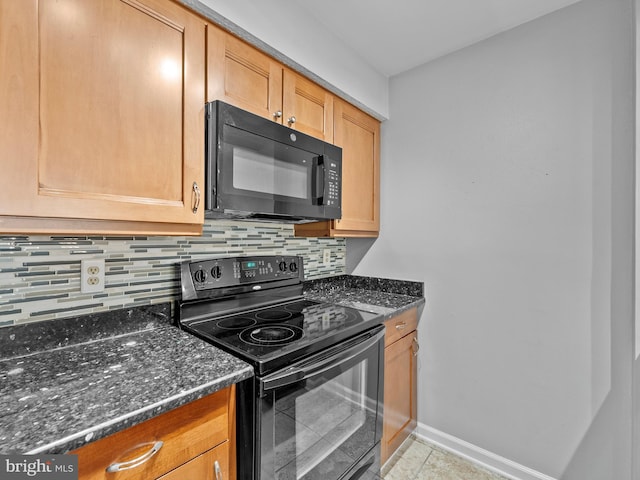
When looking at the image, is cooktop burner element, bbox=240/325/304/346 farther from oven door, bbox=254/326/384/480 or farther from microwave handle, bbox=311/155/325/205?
microwave handle, bbox=311/155/325/205

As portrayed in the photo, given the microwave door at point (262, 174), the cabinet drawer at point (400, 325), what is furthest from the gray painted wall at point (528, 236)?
the microwave door at point (262, 174)

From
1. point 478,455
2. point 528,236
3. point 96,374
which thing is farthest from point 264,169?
point 478,455

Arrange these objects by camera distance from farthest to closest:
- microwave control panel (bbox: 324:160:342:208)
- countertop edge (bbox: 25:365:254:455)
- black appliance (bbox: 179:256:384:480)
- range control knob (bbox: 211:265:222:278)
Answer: microwave control panel (bbox: 324:160:342:208), range control knob (bbox: 211:265:222:278), black appliance (bbox: 179:256:384:480), countertop edge (bbox: 25:365:254:455)

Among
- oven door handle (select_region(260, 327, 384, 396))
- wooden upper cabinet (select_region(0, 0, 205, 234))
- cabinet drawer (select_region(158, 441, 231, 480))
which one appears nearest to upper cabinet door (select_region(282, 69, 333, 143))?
wooden upper cabinet (select_region(0, 0, 205, 234))

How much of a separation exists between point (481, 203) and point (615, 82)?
740 millimetres

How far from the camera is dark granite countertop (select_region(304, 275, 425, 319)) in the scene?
1784 mm

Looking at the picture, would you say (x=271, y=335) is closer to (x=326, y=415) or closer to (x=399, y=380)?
(x=326, y=415)

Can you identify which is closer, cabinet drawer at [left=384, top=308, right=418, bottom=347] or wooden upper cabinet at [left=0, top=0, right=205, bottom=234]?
wooden upper cabinet at [left=0, top=0, right=205, bottom=234]

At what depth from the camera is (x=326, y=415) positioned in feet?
4.02

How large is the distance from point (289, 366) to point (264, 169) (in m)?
0.78

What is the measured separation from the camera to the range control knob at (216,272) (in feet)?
4.81

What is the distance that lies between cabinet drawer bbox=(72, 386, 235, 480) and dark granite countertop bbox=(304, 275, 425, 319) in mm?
914

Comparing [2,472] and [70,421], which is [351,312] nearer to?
[70,421]

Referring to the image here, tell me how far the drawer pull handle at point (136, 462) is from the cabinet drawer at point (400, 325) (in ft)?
3.79
